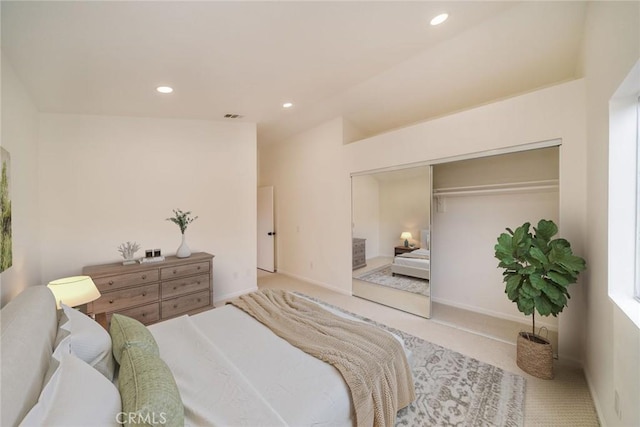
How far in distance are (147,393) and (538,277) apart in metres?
2.69

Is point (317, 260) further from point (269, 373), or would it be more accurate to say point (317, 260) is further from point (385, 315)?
point (269, 373)

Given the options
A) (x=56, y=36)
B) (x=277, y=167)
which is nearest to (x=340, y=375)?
(x=56, y=36)

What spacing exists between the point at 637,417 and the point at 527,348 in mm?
1087

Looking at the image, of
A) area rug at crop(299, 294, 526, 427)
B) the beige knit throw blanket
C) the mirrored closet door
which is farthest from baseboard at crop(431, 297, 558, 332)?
the beige knit throw blanket

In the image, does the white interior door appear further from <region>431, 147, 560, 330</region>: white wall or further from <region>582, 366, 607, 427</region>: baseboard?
<region>582, 366, 607, 427</region>: baseboard

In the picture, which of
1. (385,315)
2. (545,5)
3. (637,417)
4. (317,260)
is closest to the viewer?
(637,417)

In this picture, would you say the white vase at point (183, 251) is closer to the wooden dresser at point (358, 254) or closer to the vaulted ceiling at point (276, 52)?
the vaulted ceiling at point (276, 52)

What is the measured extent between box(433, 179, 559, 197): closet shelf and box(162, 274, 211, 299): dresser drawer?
3.43 meters

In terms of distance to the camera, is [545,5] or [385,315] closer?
[545,5]

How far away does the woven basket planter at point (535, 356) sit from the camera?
2.08 m

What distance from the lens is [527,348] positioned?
219cm

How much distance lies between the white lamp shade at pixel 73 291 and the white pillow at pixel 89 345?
24.4 inches

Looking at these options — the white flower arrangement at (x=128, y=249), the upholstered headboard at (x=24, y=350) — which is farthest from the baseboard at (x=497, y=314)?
the white flower arrangement at (x=128, y=249)
